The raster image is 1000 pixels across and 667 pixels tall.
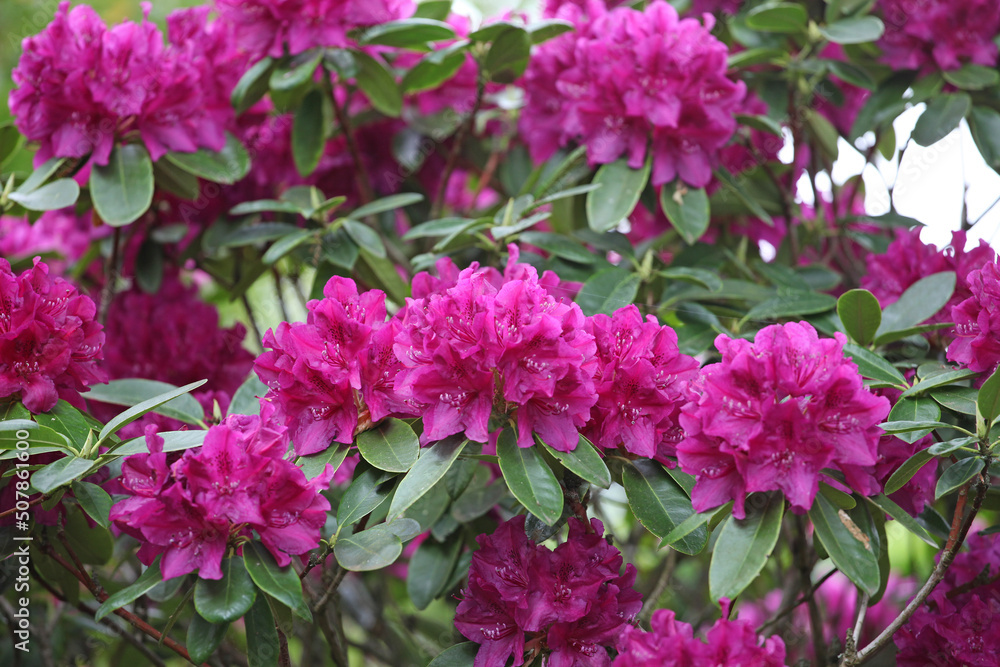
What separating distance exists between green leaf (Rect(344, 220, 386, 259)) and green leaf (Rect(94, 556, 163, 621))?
0.70 metres

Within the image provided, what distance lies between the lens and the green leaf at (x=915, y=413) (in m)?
1.10

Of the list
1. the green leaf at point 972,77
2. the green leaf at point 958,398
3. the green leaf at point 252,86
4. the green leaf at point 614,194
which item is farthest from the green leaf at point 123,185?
the green leaf at point 972,77

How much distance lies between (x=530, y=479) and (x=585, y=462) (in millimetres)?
71

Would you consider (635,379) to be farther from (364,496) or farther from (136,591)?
(136,591)

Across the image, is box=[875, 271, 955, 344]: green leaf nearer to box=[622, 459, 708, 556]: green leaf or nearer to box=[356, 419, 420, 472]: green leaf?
box=[622, 459, 708, 556]: green leaf

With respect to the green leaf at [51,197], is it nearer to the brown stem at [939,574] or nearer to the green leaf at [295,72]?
the green leaf at [295,72]

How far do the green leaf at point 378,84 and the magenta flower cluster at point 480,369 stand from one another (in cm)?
77

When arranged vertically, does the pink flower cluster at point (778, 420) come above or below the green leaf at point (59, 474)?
above

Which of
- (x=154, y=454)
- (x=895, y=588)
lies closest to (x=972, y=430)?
(x=154, y=454)

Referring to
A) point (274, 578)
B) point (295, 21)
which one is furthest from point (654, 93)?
point (274, 578)

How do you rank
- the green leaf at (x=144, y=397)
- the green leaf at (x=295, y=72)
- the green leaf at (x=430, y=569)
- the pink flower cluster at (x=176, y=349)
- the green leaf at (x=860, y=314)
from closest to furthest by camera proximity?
the green leaf at (x=860, y=314) → the green leaf at (x=144, y=397) → the green leaf at (x=430, y=569) → the green leaf at (x=295, y=72) → the pink flower cluster at (x=176, y=349)

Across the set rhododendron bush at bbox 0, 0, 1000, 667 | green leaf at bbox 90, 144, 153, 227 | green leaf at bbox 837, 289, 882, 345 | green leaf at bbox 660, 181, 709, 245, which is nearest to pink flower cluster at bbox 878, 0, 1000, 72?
rhododendron bush at bbox 0, 0, 1000, 667

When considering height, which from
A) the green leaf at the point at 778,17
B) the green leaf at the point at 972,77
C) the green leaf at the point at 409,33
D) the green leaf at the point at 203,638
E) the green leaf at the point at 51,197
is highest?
the green leaf at the point at 778,17

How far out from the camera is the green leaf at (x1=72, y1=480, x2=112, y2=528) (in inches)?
43.7
